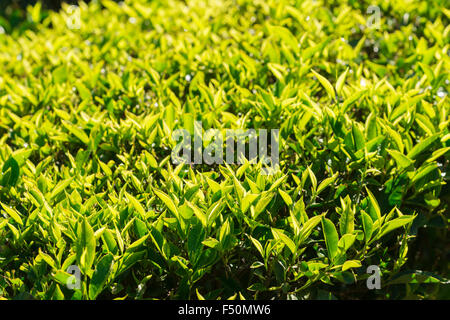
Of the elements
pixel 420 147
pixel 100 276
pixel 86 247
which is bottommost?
pixel 100 276

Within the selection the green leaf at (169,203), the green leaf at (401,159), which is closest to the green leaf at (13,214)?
the green leaf at (169,203)

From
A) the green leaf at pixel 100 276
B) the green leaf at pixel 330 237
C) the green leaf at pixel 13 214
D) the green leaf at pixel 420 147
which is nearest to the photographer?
the green leaf at pixel 100 276

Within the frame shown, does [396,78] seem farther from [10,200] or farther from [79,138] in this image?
[10,200]

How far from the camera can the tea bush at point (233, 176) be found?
2.09 meters

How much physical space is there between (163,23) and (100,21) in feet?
2.42

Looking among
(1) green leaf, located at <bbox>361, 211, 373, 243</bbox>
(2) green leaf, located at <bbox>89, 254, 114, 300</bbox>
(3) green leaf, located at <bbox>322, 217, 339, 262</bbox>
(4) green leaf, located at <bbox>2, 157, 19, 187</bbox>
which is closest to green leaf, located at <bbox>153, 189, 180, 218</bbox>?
Answer: (2) green leaf, located at <bbox>89, 254, 114, 300</bbox>

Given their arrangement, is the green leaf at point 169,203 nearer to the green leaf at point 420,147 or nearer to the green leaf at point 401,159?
the green leaf at point 401,159

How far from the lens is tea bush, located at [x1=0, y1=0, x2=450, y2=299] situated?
6.86 ft

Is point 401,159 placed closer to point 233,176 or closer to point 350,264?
point 350,264

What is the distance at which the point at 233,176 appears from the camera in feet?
7.14

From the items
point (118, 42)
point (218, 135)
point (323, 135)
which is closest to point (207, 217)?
point (218, 135)

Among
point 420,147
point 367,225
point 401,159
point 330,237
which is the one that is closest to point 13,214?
point 330,237

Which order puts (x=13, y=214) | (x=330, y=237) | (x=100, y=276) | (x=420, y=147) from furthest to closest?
1. (x=420, y=147)
2. (x=13, y=214)
3. (x=330, y=237)
4. (x=100, y=276)

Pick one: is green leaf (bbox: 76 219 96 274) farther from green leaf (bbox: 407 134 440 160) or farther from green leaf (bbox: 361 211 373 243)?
green leaf (bbox: 407 134 440 160)
